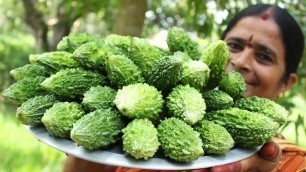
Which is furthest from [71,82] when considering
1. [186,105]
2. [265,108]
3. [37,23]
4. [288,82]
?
[37,23]

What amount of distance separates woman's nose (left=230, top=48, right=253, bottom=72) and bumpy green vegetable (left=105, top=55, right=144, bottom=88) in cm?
86

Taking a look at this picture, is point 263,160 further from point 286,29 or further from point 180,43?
point 286,29

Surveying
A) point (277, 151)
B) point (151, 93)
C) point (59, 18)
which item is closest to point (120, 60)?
point (151, 93)

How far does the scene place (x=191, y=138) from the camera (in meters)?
1.29

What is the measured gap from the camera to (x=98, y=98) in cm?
133

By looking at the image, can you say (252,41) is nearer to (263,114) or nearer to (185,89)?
(263,114)

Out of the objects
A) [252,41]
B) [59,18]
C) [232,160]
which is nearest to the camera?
[232,160]

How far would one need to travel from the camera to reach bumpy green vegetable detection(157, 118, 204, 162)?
1.26 metres

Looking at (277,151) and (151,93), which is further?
(277,151)

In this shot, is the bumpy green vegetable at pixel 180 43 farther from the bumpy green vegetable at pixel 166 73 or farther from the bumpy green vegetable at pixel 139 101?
the bumpy green vegetable at pixel 139 101

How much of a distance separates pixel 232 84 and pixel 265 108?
0.15m

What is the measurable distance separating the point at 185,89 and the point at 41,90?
516 millimetres

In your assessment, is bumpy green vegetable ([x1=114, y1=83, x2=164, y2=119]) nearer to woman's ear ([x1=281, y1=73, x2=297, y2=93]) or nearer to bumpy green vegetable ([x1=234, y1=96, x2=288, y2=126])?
bumpy green vegetable ([x1=234, y1=96, x2=288, y2=126])

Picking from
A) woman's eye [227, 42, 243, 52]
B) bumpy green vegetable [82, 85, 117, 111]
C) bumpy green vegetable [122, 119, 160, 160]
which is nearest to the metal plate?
bumpy green vegetable [122, 119, 160, 160]
